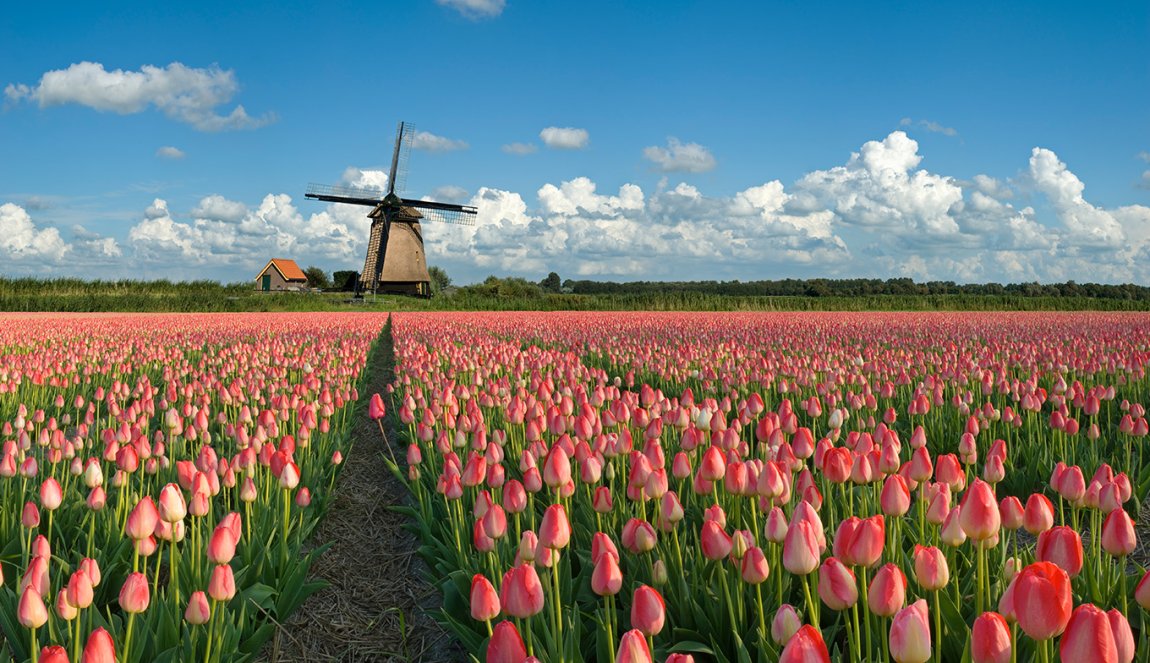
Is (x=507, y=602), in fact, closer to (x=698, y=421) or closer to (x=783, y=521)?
(x=783, y=521)

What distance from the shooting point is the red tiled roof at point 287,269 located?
87.2 meters

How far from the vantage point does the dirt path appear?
362 cm

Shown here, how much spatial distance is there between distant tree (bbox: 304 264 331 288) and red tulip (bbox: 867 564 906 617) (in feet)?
320

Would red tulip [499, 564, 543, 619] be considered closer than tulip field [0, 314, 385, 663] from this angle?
Yes

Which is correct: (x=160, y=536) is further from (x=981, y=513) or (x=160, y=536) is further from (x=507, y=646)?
(x=981, y=513)

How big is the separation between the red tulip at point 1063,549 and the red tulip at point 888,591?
1.40 ft

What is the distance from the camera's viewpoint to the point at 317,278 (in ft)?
313

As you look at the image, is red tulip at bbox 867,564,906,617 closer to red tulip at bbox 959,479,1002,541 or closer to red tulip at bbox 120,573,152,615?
red tulip at bbox 959,479,1002,541

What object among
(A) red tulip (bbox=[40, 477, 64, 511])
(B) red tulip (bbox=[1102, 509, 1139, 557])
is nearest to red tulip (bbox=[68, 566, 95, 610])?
(A) red tulip (bbox=[40, 477, 64, 511])

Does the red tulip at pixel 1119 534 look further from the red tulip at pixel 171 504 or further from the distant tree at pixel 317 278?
the distant tree at pixel 317 278

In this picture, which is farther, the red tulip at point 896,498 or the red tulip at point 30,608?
the red tulip at point 896,498

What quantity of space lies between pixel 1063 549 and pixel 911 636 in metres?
0.65

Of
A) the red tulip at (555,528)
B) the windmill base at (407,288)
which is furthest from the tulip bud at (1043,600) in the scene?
the windmill base at (407,288)

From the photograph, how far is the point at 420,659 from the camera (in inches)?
141
